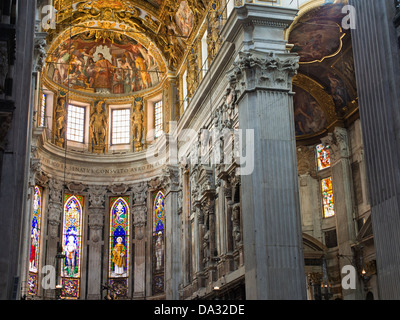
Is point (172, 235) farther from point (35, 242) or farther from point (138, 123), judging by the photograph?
point (138, 123)

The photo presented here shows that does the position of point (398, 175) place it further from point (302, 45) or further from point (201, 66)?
point (201, 66)

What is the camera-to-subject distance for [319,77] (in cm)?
2752

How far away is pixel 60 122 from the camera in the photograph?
1286 inches

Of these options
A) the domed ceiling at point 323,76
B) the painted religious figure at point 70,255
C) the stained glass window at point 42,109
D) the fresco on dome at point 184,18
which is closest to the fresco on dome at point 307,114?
the domed ceiling at point 323,76

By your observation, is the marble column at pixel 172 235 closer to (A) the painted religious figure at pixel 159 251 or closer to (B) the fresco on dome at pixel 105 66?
(A) the painted religious figure at pixel 159 251

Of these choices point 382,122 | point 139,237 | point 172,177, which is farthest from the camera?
point 139,237

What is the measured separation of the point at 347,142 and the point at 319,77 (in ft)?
10.2

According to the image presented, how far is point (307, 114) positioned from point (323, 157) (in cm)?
206

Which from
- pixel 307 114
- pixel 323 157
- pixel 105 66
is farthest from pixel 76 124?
pixel 323 157

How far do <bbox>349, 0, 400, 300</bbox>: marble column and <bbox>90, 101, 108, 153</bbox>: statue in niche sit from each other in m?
21.7


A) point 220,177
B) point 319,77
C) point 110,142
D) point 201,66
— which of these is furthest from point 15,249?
point 110,142

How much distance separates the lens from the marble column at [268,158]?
1814 centimetres

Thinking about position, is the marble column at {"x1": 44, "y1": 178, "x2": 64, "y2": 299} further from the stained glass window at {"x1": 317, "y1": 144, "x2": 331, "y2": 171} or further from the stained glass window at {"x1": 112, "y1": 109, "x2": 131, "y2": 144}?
the stained glass window at {"x1": 317, "y1": 144, "x2": 331, "y2": 171}

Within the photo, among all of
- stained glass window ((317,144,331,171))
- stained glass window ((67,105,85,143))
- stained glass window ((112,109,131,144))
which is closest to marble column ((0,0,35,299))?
stained glass window ((317,144,331,171))
